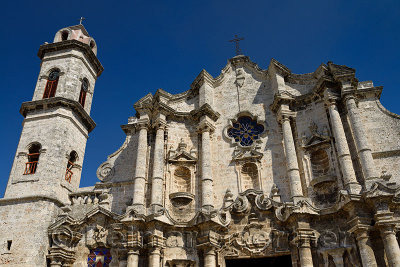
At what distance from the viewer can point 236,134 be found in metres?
16.5

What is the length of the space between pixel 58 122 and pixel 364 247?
13.0 meters

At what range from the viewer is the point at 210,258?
42.0 feet

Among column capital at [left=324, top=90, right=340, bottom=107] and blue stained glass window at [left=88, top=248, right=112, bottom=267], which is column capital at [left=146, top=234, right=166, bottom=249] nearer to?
blue stained glass window at [left=88, top=248, right=112, bottom=267]

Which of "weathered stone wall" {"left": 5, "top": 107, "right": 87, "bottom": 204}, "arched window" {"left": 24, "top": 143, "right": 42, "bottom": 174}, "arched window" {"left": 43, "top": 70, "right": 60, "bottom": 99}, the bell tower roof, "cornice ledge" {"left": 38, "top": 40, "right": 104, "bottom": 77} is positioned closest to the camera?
"weathered stone wall" {"left": 5, "top": 107, "right": 87, "bottom": 204}

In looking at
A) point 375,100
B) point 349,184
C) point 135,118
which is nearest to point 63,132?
point 135,118

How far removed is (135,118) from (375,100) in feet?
35.5

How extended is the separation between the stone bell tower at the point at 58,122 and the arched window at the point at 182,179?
15.0 ft

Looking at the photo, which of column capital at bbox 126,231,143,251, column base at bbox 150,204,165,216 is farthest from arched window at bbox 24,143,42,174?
column base at bbox 150,204,165,216

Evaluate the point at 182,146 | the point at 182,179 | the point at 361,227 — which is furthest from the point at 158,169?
the point at 361,227

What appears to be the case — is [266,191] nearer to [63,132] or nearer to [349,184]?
[349,184]

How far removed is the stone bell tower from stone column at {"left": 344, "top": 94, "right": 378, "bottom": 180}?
11.6 meters

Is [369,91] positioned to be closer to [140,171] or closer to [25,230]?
[140,171]

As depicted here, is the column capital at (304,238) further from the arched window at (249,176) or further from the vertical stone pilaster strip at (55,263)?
the vertical stone pilaster strip at (55,263)

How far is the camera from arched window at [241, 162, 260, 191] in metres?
15.0
